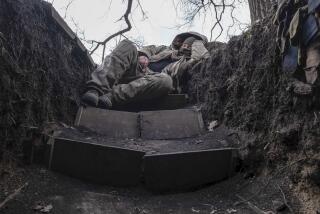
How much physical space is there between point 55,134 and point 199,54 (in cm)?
261

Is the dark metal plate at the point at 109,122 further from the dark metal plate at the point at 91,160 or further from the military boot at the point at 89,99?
the dark metal plate at the point at 91,160

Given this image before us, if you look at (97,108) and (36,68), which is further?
(97,108)

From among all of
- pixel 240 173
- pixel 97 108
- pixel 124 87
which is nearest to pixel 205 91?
pixel 124 87

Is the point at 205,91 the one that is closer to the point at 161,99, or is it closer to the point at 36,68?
the point at 161,99

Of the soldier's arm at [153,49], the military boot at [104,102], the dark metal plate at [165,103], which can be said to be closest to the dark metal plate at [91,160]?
the military boot at [104,102]

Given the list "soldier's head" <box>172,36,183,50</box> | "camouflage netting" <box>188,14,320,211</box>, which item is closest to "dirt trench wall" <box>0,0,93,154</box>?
"camouflage netting" <box>188,14,320,211</box>

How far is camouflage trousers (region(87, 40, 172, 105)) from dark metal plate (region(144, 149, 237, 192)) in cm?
133

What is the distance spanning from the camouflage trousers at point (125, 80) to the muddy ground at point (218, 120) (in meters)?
0.47

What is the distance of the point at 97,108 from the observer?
11.4 feet

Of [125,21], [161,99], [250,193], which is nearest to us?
[250,193]

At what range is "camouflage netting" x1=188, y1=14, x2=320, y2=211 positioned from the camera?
1.98 meters

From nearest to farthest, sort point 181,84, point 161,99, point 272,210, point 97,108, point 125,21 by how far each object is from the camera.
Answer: point 272,210, point 97,108, point 161,99, point 181,84, point 125,21

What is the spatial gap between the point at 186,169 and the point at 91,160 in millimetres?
693

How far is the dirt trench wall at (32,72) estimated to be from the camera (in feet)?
7.36
